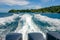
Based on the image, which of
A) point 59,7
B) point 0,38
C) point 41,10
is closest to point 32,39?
point 0,38

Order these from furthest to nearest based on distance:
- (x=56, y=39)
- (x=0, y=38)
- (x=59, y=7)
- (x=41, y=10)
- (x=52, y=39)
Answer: (x=41, y=10) < (x=59, y=7) < (x=0, y=38) < (x=52, y=39) < (x=56, y=39)

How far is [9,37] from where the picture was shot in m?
4.19

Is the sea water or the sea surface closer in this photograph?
the sea water

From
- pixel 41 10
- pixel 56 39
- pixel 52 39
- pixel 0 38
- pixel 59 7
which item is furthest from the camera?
pixel 41 10

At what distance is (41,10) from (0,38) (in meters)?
87.2

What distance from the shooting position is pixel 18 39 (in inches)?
160

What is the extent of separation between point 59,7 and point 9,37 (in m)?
84.7

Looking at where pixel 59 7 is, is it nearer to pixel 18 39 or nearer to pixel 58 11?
pixel 58 11

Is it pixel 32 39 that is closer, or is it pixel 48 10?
pixel 32 39

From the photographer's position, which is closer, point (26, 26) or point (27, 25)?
point (26, 26)

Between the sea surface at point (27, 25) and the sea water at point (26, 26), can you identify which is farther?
the sea surface at point (27, 25)

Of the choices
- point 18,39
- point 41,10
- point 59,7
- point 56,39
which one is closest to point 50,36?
point 56,39

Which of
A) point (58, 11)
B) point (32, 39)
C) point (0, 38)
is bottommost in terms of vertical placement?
point (58, 11)

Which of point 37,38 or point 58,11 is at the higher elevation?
point 37,38
